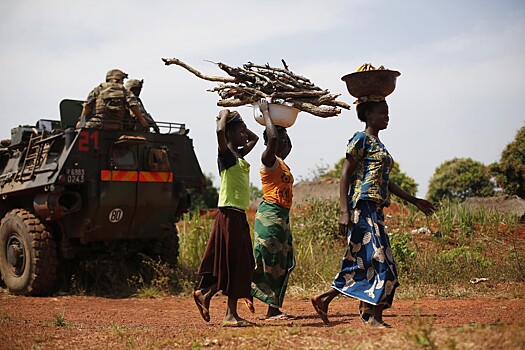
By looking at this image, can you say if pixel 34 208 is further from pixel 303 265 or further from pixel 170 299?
pixel 303 265

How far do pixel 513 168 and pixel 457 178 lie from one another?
1047 centimetres

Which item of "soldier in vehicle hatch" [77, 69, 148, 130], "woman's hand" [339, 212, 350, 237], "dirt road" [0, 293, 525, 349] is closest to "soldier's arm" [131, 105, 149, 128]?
"soldier in vehicle hatch" [77, 69, 148, 130]

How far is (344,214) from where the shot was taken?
5.38 meters

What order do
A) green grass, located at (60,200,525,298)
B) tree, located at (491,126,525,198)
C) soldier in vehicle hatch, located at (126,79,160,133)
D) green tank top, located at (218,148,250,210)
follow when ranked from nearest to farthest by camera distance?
green tank top, located at (218,148,250,210), green grass, located at (60,200,525,298), soldier in vehicle hatch, located at (126,79,160,133), tree, located at (491,126,525,198)

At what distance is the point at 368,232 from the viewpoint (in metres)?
5.39

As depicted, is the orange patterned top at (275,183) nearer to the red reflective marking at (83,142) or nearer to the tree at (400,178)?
the red reflective marking at (83,142)

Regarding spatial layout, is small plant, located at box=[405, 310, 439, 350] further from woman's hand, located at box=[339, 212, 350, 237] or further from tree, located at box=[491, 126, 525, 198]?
tree, located at box=[491, 126, 525, 198]

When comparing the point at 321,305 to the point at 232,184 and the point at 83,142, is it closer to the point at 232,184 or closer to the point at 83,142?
the point at 232,184

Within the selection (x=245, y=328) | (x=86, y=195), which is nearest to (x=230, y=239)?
(x=245, y=328)

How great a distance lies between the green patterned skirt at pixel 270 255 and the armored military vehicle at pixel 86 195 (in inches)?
140

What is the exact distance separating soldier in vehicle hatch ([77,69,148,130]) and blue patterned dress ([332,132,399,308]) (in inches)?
188

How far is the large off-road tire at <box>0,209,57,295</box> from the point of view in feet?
30.3

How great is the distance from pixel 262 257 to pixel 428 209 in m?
1.50

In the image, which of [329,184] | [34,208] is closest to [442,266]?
[34,208]
